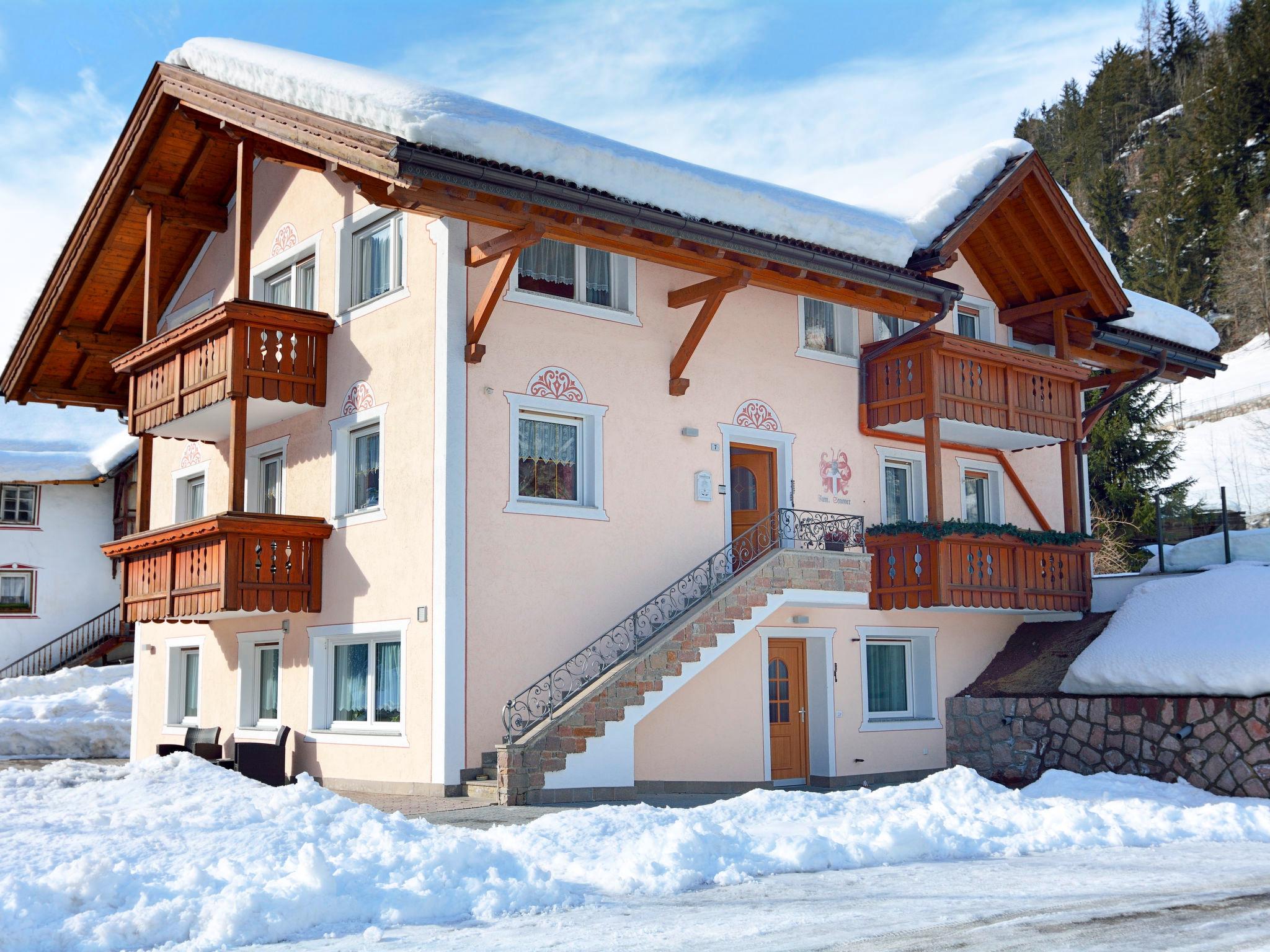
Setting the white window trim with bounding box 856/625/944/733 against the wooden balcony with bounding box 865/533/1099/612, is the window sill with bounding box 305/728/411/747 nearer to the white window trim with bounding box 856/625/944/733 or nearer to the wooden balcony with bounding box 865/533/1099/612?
the white window trim with bounding box 856/625/944/733

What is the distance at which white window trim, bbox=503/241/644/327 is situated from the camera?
1627cm

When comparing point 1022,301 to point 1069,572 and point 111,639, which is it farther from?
point 111,639

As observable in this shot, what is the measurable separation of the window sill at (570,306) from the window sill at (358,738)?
18.5 feet

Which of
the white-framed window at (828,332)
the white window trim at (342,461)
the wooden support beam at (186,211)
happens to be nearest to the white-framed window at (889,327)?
the white-framed window at (828,332)

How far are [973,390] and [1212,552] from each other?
477 cm

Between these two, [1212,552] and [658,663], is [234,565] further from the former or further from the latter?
[1212,552]

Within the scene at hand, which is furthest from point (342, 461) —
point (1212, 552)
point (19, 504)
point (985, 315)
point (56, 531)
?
point (19, 504)

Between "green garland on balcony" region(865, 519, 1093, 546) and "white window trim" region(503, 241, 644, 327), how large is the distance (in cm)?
488

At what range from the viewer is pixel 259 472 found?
19.6 metres

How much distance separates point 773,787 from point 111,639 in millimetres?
21631

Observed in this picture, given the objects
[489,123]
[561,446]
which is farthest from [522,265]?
[489,123]

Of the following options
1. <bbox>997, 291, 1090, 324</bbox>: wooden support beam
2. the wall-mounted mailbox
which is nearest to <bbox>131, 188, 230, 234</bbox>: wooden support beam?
the wall-mounted mailbox

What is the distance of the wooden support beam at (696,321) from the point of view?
16.5 metres

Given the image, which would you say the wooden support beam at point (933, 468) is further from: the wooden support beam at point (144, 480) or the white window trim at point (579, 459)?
the wooden support beam at point (144, 480)
